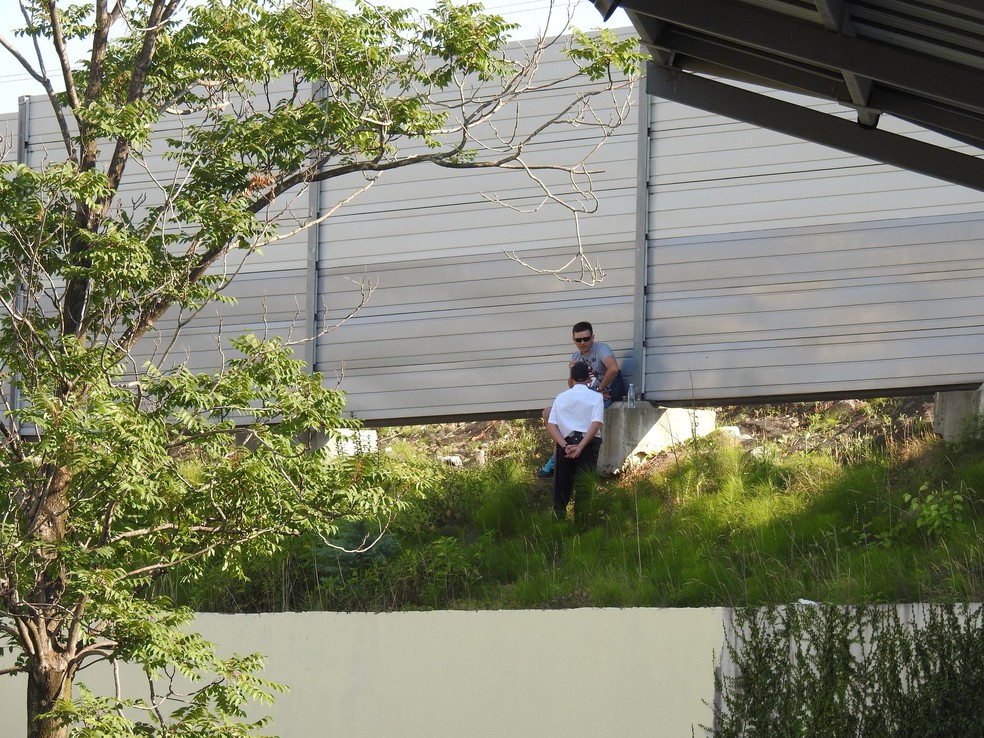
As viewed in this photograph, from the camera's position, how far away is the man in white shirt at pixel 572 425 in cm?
1055

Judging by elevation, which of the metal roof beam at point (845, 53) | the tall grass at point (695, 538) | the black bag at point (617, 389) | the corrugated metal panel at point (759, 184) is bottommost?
the tall grass at point (695, 538)

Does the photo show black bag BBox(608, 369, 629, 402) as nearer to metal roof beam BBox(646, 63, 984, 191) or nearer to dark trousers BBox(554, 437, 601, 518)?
dark trousers BBox(554, 437, 601, 518)

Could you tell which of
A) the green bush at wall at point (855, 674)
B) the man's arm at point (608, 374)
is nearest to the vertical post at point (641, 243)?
the man's arm at point (608, 374)

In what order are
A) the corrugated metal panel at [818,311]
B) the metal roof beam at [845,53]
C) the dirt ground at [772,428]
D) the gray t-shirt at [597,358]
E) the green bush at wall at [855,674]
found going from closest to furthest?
the metal roof beam at [845,53], the green bush at wall at [855,674], the corrugated metal panel at [818,311], the gray t-shirt at [597,358], the dirt ground at [772,428]

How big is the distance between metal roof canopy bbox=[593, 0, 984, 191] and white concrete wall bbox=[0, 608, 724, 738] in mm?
3296

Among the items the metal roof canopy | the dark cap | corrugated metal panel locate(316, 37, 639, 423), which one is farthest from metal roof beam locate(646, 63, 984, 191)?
corrugated metal panel locate(316, 37, 639, 423)

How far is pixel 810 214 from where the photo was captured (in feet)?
37.2

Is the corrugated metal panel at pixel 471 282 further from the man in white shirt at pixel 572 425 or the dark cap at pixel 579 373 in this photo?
the man in white shirt at pixel 572 425

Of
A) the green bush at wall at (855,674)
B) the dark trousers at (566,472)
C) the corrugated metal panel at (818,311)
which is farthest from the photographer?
the corrugated metal panel at (818,311)

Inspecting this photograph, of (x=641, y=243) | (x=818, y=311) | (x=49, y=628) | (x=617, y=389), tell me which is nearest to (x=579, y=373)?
(x=617, y=389)

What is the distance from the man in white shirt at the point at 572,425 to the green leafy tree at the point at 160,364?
2.77 m

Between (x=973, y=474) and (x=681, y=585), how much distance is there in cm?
248

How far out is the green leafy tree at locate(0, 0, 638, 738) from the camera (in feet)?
23.0

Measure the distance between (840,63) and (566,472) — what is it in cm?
585
